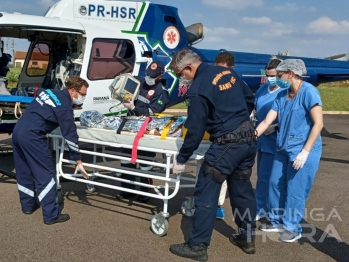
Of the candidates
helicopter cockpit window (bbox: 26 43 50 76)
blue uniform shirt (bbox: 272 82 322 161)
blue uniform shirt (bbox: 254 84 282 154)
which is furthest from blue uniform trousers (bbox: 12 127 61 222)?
helicopter cockpit window (bbox: 26 43 50 76)

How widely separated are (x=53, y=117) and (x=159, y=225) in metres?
1.64

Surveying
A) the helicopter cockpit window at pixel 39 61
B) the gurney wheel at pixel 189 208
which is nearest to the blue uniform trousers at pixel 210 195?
the gurney wheel at pixel 189 208

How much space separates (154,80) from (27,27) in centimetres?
227

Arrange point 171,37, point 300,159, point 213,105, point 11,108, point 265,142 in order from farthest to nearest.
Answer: point 171,37, point 11,108, point 265,142, point 300,159, point 213,105

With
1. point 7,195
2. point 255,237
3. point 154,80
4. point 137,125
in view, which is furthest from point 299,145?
point 7,195

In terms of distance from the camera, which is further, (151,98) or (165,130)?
(151,98)

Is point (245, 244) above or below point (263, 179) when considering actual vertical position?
below

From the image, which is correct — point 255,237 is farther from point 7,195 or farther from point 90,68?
point 90,68

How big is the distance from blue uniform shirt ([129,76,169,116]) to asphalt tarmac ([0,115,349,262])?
4.03ft

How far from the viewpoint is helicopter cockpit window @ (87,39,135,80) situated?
7082 millimetres

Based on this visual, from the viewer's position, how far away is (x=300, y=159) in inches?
158

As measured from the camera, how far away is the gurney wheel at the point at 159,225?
4.31 metres

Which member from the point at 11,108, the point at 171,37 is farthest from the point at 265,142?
the point at 171,37

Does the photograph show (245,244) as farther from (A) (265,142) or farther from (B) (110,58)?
(B) (110,58)
